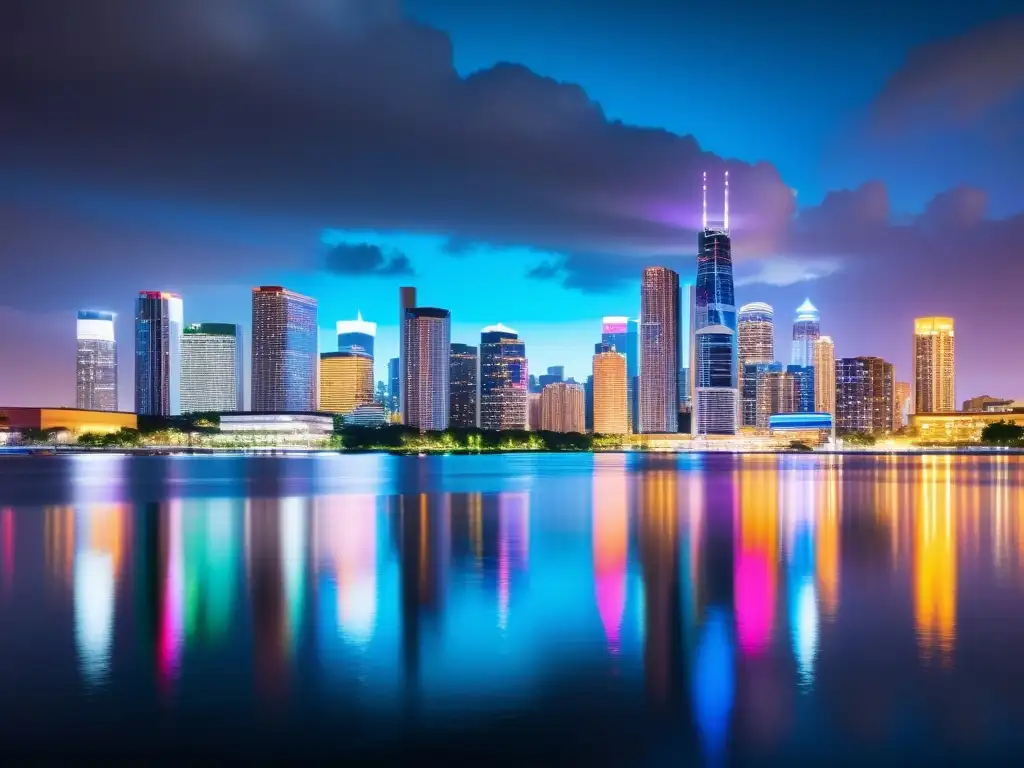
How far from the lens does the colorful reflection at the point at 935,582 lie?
867 inches

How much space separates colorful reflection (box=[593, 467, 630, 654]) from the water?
0.18 meters

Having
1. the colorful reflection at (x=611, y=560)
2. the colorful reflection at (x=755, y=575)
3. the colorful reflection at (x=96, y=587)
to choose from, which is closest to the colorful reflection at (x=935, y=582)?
the colorful reflection at (x=755, y=575)

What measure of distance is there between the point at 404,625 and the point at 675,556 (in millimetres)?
16424

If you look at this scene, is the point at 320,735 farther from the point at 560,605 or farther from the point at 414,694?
the point at 560,605

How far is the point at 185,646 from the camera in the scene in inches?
842

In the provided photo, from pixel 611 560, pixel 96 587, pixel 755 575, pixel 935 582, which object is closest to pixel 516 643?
pixel 755 575

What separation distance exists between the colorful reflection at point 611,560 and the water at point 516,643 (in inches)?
7.2

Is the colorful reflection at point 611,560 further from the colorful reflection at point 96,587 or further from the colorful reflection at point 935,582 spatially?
the colorful reflection at point 96,587

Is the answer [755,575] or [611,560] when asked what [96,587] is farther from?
[755,575]

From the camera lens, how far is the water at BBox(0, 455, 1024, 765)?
14906 mm

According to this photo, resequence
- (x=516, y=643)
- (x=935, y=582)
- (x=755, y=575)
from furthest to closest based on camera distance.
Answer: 1. (x=755, y=575)
2. (x=935, y=582)
3. (x=516, y=643)

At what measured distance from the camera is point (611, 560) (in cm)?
3619

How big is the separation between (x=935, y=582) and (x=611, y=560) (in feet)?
39.4

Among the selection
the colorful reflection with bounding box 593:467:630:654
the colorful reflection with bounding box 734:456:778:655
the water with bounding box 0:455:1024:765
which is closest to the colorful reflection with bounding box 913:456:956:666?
the water with bounding box 0:455:1024:765
